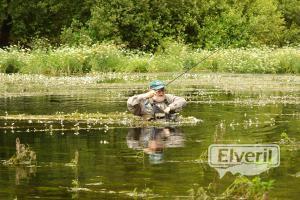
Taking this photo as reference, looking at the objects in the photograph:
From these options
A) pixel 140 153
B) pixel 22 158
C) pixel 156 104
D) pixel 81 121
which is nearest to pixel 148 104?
pixel 156 104

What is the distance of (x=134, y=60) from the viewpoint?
162 ft

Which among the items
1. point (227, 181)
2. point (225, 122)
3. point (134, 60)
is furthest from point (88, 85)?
point (227, 181)

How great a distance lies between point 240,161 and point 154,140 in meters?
5.52

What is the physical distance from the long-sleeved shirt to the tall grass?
24551 millimetres

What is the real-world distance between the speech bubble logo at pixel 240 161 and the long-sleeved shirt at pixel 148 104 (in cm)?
671

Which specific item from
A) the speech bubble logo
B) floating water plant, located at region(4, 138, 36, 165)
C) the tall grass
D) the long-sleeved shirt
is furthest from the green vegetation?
the speech bubble logo

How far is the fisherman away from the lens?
21297mm

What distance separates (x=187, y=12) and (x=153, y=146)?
47.8 meters

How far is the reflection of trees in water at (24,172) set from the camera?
13359 mm

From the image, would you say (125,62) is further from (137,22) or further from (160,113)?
(160,113)

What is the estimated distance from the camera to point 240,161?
12.9 meters

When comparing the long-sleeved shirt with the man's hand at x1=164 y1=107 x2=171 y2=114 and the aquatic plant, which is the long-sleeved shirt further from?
the aquatic plant

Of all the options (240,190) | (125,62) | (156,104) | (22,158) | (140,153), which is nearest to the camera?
(240,190)

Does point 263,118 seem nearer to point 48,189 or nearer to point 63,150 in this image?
point 63,150
